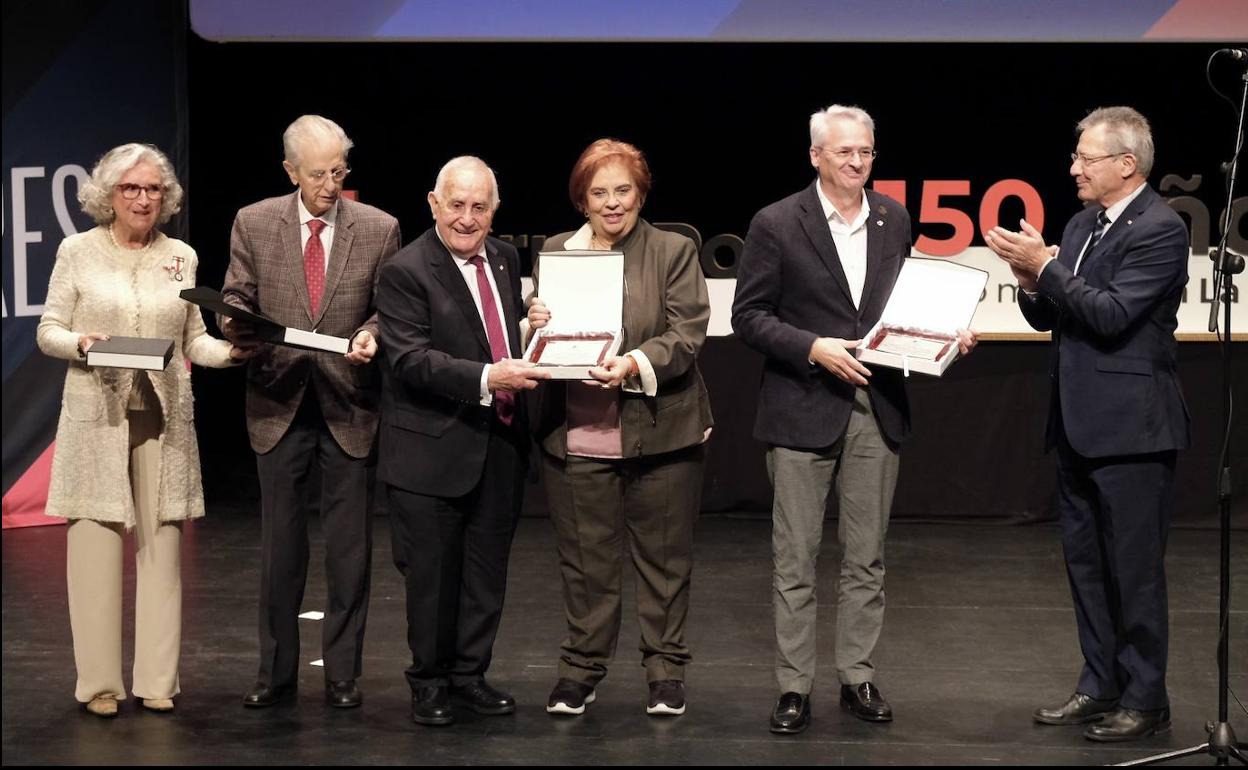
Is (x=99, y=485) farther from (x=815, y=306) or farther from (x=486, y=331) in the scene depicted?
(x=815, y=306)

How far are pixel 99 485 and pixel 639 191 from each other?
1598 mm

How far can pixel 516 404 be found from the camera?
4070 millimetres

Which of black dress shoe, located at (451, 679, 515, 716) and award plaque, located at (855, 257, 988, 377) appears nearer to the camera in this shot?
award plaque, located at (855, 257, 988, 377)

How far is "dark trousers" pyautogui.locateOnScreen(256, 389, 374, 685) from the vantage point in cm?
420

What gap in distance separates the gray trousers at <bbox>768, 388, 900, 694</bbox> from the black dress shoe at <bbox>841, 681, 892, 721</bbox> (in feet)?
0.11

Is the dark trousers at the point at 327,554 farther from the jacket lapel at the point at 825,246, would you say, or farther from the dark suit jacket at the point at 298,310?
the jacket lapel at the point at 825,246

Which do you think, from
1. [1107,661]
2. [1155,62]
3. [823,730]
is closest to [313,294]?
[823,730]

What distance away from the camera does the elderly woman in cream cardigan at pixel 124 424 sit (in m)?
4.02

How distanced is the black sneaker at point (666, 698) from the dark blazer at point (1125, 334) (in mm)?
1223

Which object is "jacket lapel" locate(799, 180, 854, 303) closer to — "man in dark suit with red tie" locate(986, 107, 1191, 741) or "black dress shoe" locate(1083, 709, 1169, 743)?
"man in dark suit with red tie" locate(986, 107, 1191, 741)

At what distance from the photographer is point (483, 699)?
4.12 metres

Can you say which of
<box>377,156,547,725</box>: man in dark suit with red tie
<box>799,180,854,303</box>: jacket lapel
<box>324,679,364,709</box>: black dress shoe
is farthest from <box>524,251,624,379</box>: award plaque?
<box>324,679,364,709</box>: black dress shoe

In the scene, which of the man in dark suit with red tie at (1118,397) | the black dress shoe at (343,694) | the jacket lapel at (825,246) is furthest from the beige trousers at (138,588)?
the man in dark suit with red tie at (1118,397)

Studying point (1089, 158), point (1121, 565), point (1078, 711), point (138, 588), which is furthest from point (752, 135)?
point (138, 588)
